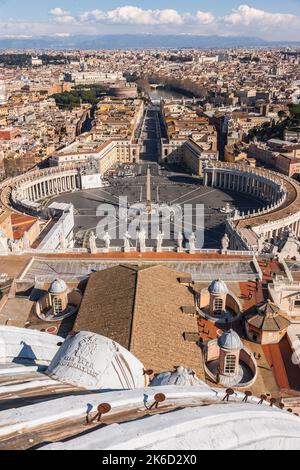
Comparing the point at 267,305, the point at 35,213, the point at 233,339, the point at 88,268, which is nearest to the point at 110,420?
the point at 233,339

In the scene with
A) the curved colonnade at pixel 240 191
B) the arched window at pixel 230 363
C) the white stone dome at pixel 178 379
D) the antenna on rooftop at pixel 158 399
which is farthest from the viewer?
the curved colonnade at pixel 240 191

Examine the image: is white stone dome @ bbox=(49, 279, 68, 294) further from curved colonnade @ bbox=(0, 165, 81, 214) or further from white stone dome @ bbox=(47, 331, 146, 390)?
curved colonnade @ bbox=(0, 165, 81, 214)

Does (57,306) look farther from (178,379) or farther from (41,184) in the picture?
(41,184)

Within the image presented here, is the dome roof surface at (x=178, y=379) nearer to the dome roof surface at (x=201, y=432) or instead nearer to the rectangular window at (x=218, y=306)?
the dome roof surface at (x=201, y=432)

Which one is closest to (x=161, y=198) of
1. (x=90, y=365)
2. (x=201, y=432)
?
(x=90, y=365)

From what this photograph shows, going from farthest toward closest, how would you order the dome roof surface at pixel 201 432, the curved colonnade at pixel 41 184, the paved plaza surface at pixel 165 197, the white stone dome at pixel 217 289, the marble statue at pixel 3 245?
the curved colonnade at pixel 41 184 → the paved plaza surface at pixel 165 197 → the marble statue at pixel 3 245 → the white stone dome at pixel 217 289 → the dome roof surface at pixel 201 432

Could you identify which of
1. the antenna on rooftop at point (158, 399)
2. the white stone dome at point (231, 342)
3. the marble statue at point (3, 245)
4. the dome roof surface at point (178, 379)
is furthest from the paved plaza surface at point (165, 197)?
the antenna on rooftop at point (158, 399)

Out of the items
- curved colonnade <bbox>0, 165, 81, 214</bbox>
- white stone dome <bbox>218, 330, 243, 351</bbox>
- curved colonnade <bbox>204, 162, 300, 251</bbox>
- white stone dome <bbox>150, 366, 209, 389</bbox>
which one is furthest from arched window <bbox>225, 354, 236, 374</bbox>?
curved colonnade <bbox>0, 165, 81, 214</bbox>
